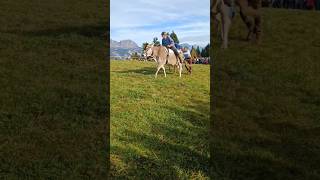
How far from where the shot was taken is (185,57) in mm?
12539

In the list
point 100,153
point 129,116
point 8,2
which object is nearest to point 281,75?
point 129,116

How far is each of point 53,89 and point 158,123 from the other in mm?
2883

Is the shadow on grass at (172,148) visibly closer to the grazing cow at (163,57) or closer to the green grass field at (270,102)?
the green grass field at (270,102)

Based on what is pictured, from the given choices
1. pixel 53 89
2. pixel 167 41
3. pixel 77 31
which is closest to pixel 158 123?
pixel 167 41

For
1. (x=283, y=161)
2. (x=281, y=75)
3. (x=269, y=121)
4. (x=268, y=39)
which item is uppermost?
(x=268, y=39)

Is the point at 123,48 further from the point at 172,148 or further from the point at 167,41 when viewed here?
the point at 172,148

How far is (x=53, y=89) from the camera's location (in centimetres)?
1288

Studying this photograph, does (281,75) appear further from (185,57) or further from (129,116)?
(129,116)

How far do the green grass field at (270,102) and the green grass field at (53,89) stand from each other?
2817mm

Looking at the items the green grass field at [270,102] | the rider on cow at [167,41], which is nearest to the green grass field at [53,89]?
the rider on cow at [167,41]

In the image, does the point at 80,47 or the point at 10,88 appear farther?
the point at 80,47

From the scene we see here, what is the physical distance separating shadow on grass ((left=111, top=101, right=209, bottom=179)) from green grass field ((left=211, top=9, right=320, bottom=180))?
32 cm

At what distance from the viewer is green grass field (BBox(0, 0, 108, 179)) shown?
424 inches

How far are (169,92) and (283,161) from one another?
3.04m
